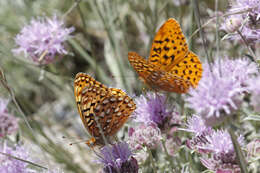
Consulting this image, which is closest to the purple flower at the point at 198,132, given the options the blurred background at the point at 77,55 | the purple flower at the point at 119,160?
the purple flower at the point at 119,160

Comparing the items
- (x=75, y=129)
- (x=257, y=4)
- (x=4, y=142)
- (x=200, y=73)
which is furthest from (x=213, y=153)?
(x=75, y=129)

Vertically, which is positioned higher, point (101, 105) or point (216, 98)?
point (101, 105)

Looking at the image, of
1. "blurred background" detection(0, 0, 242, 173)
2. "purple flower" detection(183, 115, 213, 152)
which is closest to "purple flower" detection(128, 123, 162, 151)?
"purple flower" detection(183, 115, 213, 152)

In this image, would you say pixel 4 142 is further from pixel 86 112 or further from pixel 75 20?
pixel 75 20

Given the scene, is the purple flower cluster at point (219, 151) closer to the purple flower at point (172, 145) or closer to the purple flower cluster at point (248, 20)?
the purple flower at point (172, 145)

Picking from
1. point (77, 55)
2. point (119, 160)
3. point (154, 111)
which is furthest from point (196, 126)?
point (77, 55)

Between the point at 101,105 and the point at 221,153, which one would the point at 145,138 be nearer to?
the point at 101,105

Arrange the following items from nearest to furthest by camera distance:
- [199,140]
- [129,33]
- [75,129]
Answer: [199,140] < [75,129] < [129,33]
